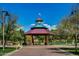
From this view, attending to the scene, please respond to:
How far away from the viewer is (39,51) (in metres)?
25.2

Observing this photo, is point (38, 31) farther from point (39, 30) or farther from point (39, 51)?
point (39, 51)

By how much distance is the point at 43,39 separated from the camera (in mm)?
26875

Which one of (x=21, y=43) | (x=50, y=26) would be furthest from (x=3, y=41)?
(x=50, y=26)

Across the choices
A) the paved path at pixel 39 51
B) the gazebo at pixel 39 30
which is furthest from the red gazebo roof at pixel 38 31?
the paved path at pixel 39 51

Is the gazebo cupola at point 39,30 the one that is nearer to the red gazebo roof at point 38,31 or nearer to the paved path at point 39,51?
the red gazebo roof at point 38,31

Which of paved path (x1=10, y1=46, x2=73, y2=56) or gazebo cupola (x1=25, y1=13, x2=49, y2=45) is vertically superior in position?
gazebo cupola (x1=25, y1=13, x2=49, y2=45)

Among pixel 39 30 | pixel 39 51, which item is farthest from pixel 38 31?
pixel 39 51

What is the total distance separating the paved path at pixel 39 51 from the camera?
24172mm

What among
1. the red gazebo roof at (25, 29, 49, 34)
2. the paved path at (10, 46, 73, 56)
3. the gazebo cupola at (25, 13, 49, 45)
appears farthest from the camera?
the red gazebo roof at (25, 29, 49, 34)

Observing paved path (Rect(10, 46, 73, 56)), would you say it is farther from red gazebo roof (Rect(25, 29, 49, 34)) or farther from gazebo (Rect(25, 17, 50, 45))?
red gazebo roof (Rect(25, 29, 49, 34))

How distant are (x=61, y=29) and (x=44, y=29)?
1294mm

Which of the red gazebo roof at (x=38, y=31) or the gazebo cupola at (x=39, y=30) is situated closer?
the gazebo cupola at (x=39, y=30)

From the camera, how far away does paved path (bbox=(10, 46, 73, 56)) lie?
2417 centimetres

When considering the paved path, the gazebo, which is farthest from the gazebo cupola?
the paved path
